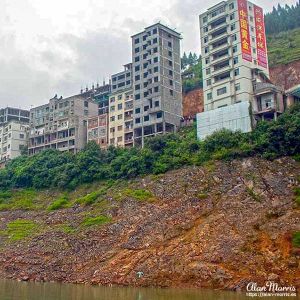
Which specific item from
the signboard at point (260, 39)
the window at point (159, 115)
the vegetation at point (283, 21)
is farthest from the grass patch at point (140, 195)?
the vegetation at point (283, 21)

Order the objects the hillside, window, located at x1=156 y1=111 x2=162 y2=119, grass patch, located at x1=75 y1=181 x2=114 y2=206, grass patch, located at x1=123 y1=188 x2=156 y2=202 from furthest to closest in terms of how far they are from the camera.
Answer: the hillside, window, located at x1=156 y1=111 x2=162 y2=119, grass patch, located at x1=75 y1=181 x2=114 y2=206, grass patch, located at x1=123 y1=188 x2=156 y2=202

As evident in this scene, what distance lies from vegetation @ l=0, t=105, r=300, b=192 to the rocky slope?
1.88 m

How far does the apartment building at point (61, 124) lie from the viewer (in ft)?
286

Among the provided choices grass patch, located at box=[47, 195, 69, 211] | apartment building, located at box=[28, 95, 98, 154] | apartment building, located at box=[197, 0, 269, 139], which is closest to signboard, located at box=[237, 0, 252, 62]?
apartment building, located at box=[197, 0, 269, 139]

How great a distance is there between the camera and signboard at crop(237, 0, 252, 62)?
68.8m

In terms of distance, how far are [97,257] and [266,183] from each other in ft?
67.0

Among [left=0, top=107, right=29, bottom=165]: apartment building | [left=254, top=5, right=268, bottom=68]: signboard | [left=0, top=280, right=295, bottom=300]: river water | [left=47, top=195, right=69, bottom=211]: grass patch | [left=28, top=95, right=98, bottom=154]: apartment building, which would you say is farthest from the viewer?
[left=0, top=107, right=29, bottom=165]: apartment building

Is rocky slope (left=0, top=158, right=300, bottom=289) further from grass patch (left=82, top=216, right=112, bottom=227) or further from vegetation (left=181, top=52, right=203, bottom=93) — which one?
vegetation (left=181, top=52, right=203, bottom=93)

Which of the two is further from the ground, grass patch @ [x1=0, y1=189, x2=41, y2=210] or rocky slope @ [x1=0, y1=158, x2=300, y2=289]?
grass patch @ [x1=0, y1=189, x2=41, y2=210]

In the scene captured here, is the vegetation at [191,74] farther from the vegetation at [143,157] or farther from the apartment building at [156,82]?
the vegetation at [143,157]

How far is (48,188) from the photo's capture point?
72.2m

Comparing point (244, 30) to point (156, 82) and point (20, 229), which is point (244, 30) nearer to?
point (156, 82)

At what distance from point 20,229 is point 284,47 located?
231ft

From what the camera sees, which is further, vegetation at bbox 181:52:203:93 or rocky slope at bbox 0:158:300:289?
vegetation at bbox 181:52:203:93
